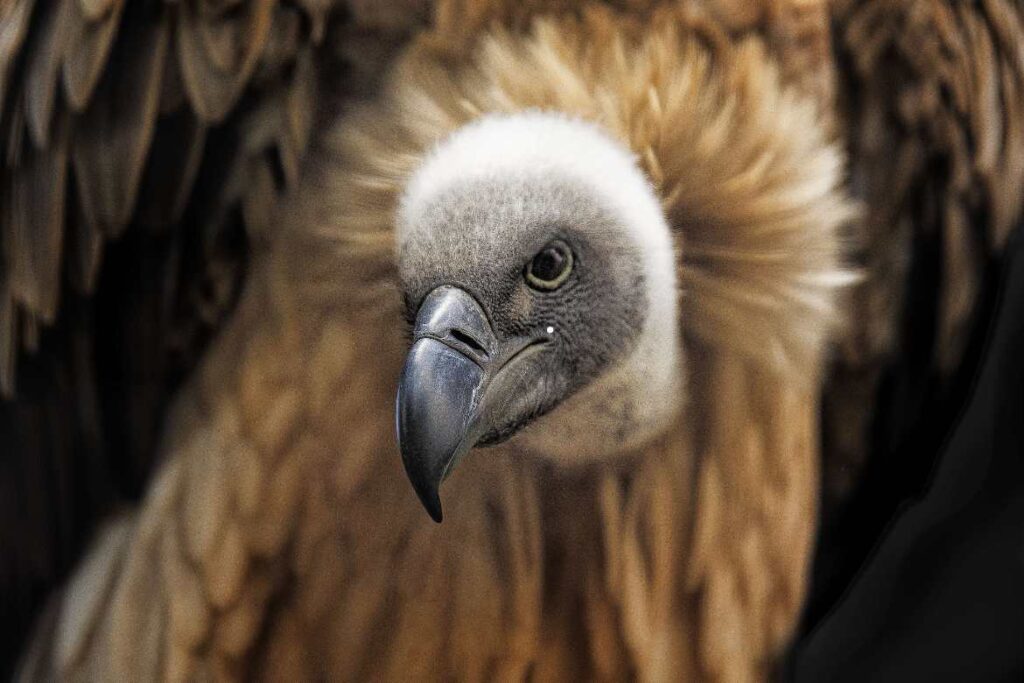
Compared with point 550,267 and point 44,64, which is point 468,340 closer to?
point 550,267

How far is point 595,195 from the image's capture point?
2.44 feet

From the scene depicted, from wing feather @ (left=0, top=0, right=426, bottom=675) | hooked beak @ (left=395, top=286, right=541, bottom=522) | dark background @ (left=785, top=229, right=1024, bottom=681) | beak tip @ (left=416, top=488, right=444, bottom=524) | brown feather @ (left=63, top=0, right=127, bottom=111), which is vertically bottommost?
dark background @ (left=785, top=229, right=1024, bottom=681)

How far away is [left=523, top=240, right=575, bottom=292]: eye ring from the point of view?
0.72 m

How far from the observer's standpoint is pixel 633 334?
758mm

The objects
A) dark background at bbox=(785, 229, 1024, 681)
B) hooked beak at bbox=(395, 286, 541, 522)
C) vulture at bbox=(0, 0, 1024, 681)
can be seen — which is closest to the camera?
hooked beak at bbox=(395, 286, 541, 522)

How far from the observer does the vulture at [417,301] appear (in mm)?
785

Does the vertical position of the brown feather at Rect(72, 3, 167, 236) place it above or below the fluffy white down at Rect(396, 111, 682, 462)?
above

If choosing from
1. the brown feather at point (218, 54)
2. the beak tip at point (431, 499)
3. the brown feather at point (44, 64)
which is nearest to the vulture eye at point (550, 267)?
the beak tip at point (431, 499)

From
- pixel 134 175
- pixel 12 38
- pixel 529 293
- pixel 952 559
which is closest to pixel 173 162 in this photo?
pixel 134 175

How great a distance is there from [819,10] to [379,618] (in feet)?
1.67

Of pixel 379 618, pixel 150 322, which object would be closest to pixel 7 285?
pixel 150 322

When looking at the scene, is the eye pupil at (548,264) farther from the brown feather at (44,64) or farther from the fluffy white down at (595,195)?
the brown feather at (44,64)

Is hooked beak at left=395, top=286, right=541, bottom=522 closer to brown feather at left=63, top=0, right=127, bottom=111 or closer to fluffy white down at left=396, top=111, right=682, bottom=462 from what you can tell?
fluffy white down at left=396, top=111, right=682, bottom=462

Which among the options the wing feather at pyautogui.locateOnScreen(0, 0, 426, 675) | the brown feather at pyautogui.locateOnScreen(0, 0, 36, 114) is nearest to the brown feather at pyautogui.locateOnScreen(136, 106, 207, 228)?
the wing feather at pyautogui.locateOnScreen(0, 0, 426, 675)
